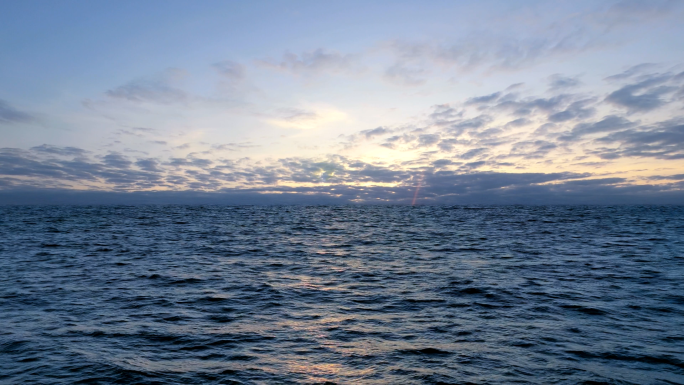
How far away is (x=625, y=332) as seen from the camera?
1223 centimetres

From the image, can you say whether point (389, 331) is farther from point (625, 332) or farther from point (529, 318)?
point (625, 332)

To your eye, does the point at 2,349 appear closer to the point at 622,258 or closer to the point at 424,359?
the point at 424,359

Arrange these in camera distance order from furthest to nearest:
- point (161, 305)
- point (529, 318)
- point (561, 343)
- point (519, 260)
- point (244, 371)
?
point (519, 260) → point (161, 305) → point (529, 318) → point (561, 343) → point (244, 371)

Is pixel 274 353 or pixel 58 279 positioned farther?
pixel 58 279

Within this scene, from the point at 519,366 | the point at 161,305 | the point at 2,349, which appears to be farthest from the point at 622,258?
the point at 2,349

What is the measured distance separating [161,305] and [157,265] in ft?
34.2

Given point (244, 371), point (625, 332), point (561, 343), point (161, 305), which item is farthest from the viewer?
point (161, 305)

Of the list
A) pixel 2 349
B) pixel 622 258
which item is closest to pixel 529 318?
pixel 2 349

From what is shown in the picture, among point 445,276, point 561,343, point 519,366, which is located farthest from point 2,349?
point 445,276

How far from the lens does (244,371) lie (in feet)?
30.7

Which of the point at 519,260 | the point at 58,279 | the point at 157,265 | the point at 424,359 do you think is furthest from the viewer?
the point at 519,260

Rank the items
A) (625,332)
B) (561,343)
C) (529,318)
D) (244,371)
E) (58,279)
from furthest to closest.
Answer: (58,279), (529,318), (625,332), (561,343), (244,371)

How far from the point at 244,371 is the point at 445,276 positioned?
13915 millimetres

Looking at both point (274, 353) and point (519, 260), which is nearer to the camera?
point (274, 353)
